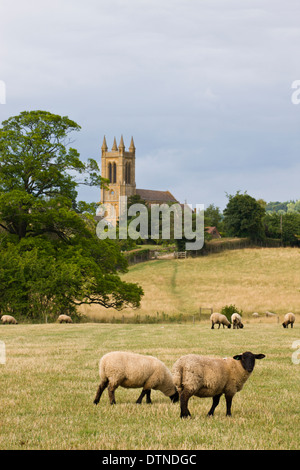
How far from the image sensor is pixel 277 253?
9888cm

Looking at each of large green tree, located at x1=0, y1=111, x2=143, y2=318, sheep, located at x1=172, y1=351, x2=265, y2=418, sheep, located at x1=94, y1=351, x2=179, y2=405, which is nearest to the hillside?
large green tree, located at x1=0, y1=111, x2=143, y2=318

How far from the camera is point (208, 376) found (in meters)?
8.62

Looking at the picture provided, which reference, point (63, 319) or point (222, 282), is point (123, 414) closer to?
point (63, 319)

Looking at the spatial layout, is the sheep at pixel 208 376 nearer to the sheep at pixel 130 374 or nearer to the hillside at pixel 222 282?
the sheep at pixel 130 374

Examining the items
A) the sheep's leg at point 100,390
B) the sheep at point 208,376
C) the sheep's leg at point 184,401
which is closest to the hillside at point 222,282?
the sheep's leg at point 100,390

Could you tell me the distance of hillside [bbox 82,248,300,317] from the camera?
5428 cm

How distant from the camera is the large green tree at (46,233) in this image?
38.6 meters

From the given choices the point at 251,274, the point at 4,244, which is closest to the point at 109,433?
the point at 4,244

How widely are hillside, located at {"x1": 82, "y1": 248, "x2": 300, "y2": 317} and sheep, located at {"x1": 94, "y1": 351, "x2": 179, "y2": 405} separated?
3468 cm

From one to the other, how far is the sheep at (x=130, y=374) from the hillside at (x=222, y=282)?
34.7m

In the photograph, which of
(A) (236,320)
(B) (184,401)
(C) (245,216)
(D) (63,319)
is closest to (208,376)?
(B) (184,401)

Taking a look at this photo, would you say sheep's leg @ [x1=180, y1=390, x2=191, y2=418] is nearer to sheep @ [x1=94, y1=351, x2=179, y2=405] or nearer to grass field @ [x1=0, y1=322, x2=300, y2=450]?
grass field @ [x1=0, y1=322, x2=300, y2=450]

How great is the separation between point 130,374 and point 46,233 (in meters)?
36.2
